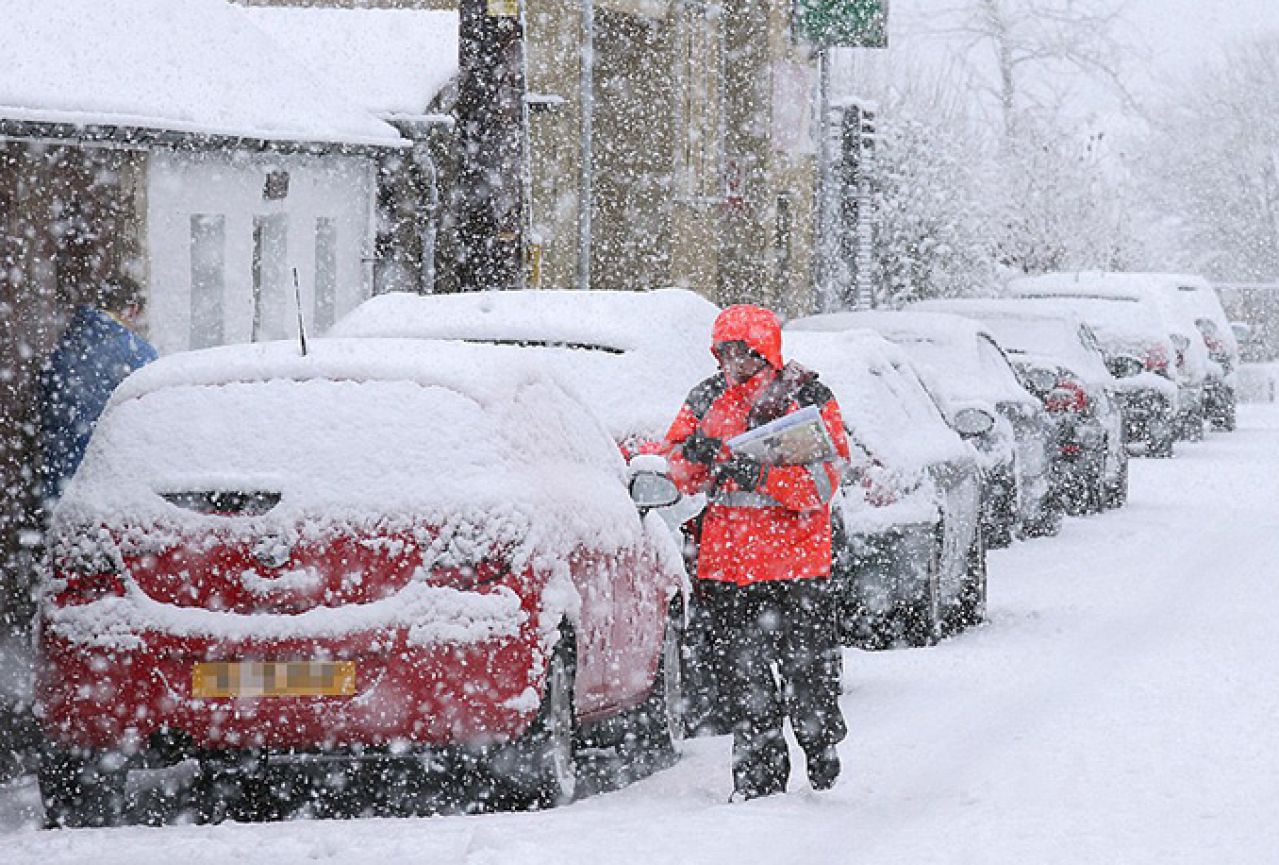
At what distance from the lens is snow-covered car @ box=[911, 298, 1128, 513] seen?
20547 mm

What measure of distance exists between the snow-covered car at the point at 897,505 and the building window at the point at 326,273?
8.17 meters

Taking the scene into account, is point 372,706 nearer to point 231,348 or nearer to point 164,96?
point 231,348

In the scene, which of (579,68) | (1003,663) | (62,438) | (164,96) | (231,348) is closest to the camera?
(231,348)

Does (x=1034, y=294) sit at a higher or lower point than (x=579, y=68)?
lower

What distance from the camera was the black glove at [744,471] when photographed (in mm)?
9125

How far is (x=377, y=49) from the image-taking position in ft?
82.4

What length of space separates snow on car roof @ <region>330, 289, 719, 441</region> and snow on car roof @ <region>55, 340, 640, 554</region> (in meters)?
2.41

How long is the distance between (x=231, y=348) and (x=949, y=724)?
129 inches

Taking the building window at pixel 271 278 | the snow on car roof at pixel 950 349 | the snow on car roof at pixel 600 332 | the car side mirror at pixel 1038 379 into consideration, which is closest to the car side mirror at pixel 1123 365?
the car side mirror at pixel 1038 379

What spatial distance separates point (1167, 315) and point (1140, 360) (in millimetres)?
3337

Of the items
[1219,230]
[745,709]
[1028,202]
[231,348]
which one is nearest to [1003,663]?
[745,709]

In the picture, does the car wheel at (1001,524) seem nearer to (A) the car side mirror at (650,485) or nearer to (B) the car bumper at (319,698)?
(A) the car side mirror at (650,485)

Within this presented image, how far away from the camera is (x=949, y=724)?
10.8m

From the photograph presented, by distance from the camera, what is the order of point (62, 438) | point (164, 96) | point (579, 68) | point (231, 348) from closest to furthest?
point (231, 348) < point (62, 438) < point (164, 96) < point (579, 68)
